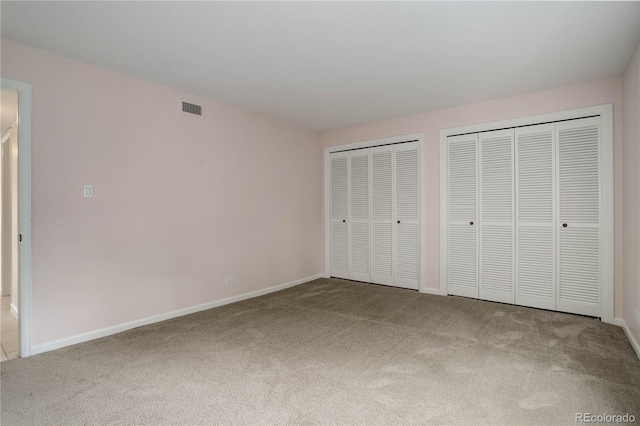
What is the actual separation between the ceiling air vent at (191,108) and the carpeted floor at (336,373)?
2.39 meters

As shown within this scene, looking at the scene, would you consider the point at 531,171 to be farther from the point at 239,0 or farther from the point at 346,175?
the point at 239,0

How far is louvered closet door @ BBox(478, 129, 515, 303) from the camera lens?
4090 millimetres

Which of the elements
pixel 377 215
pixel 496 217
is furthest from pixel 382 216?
pixel 496 217

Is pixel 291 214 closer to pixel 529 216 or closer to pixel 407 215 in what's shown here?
pixel 407 215

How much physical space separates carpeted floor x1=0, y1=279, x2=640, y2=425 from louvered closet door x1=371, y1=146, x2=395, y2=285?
4.96 feet

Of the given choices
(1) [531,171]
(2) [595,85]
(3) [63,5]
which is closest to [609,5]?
(2) [595,85]

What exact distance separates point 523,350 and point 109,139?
426cm

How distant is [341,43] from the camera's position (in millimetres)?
2705

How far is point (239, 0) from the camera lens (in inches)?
85.0

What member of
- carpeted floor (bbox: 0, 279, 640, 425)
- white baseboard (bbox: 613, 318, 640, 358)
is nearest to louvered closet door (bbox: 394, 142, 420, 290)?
carpeted floor (bbox: 0, 279, 640, 425)

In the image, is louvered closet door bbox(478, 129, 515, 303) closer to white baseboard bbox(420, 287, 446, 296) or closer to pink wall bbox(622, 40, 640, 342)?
white baseboard bbox(420, 287, 446, 296)

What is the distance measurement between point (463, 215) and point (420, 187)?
71 centimetres

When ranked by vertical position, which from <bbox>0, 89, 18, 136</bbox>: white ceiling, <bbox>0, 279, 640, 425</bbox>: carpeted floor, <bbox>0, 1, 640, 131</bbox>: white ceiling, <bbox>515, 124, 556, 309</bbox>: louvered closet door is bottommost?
<bbox>0, 279, 640, 425</bbox>: carpeted floor

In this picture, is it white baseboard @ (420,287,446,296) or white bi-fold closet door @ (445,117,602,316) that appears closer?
white bi-fold closet door @ (445,117,602,316)
